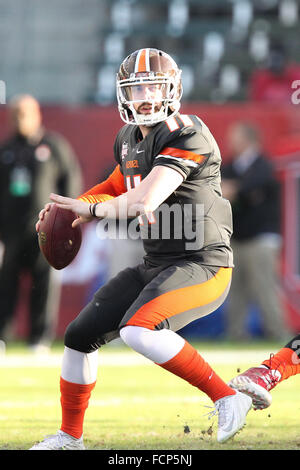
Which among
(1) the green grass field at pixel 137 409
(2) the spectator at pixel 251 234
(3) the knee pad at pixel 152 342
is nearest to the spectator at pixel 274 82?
(2) the spectator at pixel 251 234

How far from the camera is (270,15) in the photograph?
12148 millimetres

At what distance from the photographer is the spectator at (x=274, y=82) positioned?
9469 millimetres

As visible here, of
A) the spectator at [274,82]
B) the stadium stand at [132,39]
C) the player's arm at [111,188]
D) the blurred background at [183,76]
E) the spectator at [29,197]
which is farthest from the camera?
the stadium stand at [132,39]

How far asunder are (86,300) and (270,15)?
6.20 metres

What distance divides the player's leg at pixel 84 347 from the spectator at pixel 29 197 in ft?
11.1

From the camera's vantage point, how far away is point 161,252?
3.26 metres

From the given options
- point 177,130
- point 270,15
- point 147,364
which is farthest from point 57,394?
point 270,15

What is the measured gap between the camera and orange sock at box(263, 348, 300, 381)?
11.5ft

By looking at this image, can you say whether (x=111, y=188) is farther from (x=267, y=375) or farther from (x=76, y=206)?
(x=267, y=375)

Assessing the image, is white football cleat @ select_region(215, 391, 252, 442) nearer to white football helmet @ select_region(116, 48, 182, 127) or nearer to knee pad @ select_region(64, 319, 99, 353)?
knee pad @ select_region(64, 319, 99, 353)

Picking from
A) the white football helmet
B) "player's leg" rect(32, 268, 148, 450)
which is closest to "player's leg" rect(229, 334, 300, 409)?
"player's leg" rect(32, 268, 148, 450)

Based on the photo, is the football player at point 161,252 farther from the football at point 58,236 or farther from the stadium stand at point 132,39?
the stadium stand at point 132,39

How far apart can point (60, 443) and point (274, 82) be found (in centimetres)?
744
